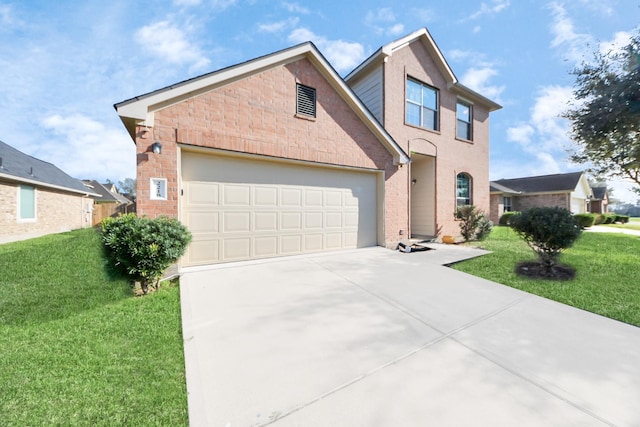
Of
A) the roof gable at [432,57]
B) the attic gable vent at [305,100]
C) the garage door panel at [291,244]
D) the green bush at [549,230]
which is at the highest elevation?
the roof gable at [432,57]

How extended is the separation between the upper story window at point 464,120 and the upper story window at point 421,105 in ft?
5.72

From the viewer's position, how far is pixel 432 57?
10758 mm

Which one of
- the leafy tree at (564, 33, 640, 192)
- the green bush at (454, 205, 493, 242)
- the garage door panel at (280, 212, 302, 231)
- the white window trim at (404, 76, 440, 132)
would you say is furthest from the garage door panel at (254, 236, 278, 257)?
the leafy tree at (564, 33, 640, 192)

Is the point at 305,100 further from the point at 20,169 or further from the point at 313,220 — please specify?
the point at 20,169

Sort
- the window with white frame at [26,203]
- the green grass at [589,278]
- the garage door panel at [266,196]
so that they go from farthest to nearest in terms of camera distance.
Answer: the window with white frame at [26,203] → the garage door panel at [266,196] → the green grass at [589,278]

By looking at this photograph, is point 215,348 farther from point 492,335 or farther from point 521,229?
point 521,229

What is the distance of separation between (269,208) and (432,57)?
10274mm

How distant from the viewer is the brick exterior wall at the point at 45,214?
1151cm

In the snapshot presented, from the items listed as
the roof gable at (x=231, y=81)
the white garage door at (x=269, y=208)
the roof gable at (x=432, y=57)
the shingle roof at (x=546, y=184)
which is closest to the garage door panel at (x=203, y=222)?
the white garage door at (x=269, y=208)

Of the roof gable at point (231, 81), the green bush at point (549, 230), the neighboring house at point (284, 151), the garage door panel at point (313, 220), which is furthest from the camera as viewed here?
the garage door panel at point (313, 220)

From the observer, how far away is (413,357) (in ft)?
8.46

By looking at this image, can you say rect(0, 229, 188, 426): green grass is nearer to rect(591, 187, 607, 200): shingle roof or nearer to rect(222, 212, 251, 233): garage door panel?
rect(222, 212, 251, 233): garage door panel

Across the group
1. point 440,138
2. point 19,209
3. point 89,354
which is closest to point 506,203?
point 440,138

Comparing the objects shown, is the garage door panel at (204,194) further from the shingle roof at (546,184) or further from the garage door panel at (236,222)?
the shingle roof at (546,184)
